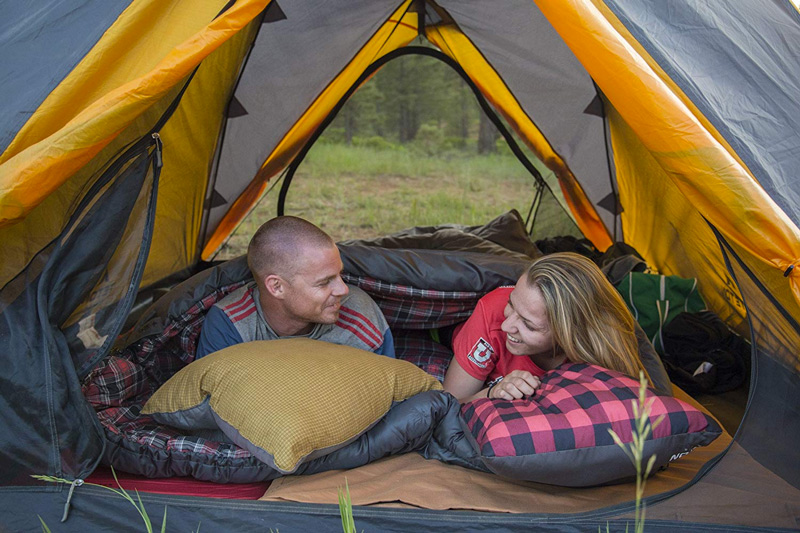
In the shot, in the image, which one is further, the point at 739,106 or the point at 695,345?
the point at 695,345

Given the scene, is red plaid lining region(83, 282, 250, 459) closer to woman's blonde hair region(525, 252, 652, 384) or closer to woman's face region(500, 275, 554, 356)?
woman's face region(500, 275, 554, 356)

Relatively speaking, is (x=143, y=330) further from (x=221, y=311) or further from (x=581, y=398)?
(x=581, y=398)

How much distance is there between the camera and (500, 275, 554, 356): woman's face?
1956mm

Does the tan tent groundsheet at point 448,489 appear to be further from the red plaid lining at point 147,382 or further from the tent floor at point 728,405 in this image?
the tent floor at point 728,405

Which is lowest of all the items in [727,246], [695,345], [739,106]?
[695,345]

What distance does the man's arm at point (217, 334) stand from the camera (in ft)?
7.29

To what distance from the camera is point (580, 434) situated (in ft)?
5.35

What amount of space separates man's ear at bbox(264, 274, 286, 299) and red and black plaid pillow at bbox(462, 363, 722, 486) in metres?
0.76

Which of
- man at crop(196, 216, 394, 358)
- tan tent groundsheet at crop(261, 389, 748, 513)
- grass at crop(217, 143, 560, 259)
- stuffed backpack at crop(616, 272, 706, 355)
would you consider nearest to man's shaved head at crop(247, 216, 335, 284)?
man at crop(196, 216, 394, 358)

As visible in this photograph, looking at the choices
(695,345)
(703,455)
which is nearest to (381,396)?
(703,455)

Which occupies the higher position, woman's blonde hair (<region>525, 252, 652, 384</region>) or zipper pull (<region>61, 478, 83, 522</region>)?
woman's blonde hair (<region>525, 252, 652, 384</region>)

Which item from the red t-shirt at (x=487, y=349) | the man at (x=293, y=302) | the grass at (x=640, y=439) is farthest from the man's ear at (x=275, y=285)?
the grass at (x=640, y=439)

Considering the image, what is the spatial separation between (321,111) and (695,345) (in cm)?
213

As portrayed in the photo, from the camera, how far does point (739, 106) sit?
1741 millimetres
